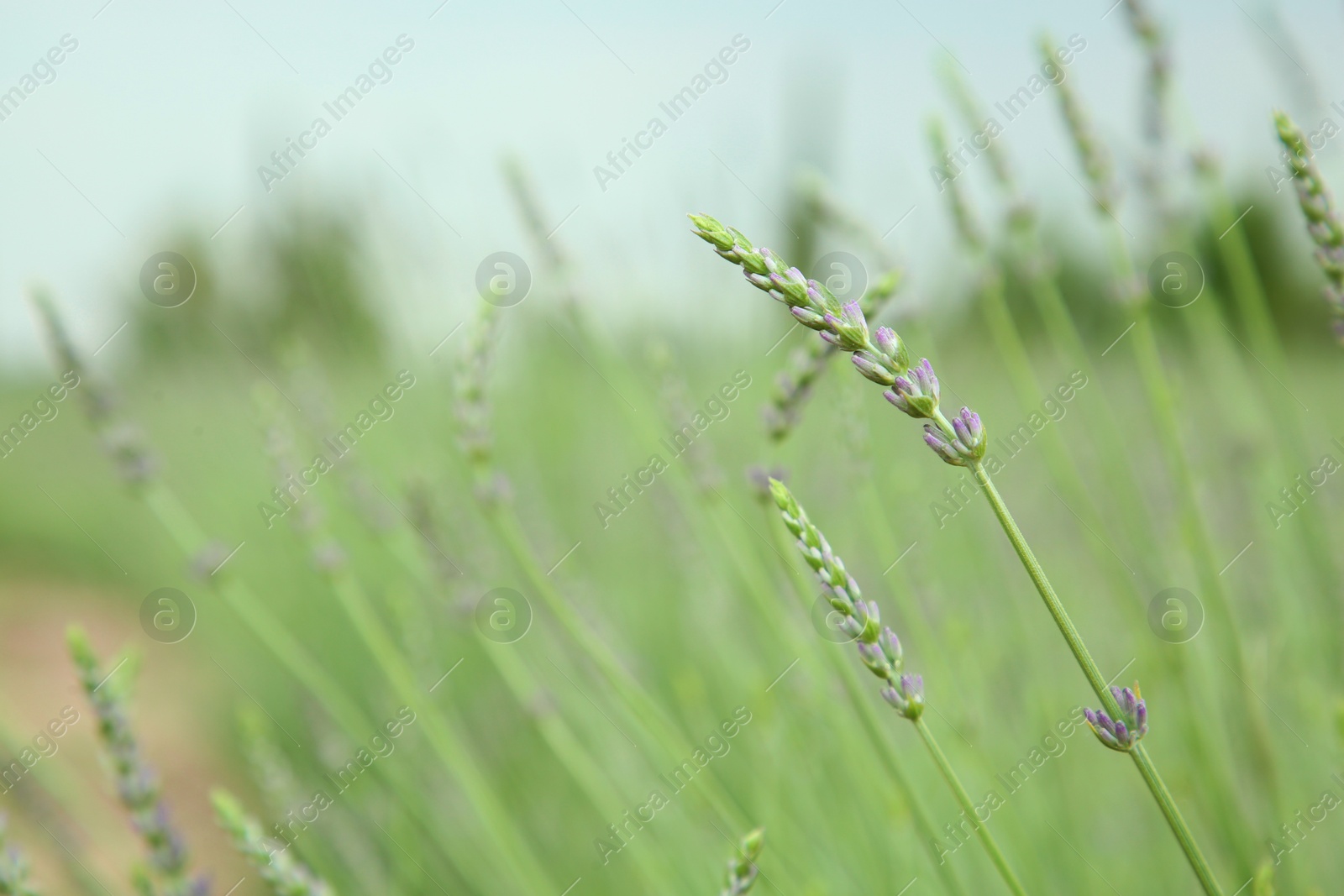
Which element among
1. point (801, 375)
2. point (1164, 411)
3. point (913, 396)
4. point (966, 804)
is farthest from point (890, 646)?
point (1164, 411)

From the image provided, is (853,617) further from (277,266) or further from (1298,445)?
(277,266)

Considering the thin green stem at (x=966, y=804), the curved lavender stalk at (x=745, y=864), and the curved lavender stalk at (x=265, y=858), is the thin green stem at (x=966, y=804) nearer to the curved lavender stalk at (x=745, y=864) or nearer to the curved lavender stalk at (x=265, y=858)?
the curved lavender stalk at (x=745, y=864)

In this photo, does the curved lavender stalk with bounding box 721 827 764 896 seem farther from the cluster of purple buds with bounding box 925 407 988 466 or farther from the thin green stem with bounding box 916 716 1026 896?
the cluster of purple buds with bounding box 925 407 988 466

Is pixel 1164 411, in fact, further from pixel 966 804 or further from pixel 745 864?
pixel 745 864

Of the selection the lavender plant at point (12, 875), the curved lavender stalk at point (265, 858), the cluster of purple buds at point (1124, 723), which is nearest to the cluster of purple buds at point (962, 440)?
the cluster of purple buds at point (1124, 723)

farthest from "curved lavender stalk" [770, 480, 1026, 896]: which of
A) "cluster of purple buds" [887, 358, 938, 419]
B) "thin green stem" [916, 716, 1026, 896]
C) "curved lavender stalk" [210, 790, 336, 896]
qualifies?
"curved lavender stalk" [210, 790, 336, 896]
